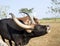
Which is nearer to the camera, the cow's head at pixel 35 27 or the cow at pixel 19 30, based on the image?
the cow's head at pixel 35 27

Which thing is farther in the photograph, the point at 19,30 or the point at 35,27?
the point at 19,30

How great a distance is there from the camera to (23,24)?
9.48 m

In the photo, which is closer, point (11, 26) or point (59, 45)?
point (11, 26)

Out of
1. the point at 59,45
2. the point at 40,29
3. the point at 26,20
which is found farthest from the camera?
the point at 59,45

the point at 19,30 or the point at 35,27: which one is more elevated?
the point at 35,27

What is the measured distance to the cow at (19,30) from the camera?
9.24 m

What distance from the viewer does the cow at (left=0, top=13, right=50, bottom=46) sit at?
9.24 m

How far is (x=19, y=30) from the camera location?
9.66 m

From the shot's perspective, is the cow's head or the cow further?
the cow

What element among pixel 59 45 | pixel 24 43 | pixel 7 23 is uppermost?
pixel 7 23

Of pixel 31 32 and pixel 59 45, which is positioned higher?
pixel 31 32

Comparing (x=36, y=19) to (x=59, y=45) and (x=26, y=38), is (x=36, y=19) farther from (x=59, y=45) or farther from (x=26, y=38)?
(x=59, y=45)

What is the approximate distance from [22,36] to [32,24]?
609 millimetres

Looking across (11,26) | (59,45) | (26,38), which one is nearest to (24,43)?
(26,38)
